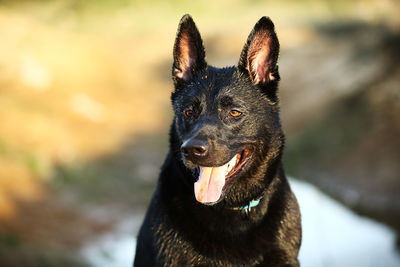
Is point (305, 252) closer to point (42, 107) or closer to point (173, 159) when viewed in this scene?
point (173, 159)

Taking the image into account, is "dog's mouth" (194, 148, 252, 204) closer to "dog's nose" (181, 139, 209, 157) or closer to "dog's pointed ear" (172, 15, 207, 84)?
"dog's nose" (181, 139, 209, 157)

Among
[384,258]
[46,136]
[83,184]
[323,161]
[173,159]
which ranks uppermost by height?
[46,136]

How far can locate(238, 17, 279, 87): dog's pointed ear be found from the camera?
3551 millimetres

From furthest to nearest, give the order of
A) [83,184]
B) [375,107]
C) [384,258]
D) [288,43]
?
[288,43] < [375,107] < [83,184] < [384,258]

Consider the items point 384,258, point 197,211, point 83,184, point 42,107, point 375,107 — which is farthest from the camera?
point 42,107

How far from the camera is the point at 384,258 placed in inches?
256

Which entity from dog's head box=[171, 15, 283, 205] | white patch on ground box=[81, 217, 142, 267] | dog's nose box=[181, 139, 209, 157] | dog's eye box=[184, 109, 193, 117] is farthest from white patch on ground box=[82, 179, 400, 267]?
dog's nose box=[181, 139, 209, 157]

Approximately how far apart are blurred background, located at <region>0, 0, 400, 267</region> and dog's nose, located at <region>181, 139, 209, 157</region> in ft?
11.2

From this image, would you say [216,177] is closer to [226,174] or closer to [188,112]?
[226,174]

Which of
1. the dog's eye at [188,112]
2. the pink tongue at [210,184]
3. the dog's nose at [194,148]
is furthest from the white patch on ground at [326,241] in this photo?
the dog's nose at [194,148]

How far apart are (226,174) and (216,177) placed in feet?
0.36

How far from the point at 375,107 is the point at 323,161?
6.81 ft

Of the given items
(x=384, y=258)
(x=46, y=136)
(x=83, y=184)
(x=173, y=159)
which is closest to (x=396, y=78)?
(x=384, y=258)

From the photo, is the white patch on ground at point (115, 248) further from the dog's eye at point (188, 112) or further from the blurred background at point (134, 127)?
the dog's eye at point (188, 112)
